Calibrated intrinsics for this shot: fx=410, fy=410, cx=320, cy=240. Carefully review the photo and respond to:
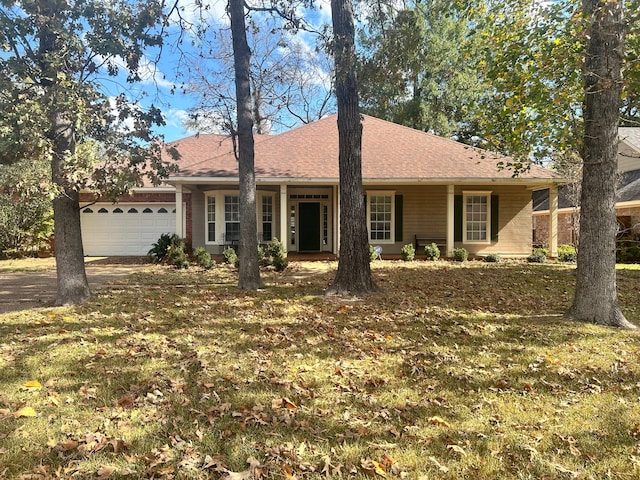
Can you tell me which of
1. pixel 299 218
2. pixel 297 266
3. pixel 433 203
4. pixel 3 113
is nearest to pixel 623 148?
pixel 433 203

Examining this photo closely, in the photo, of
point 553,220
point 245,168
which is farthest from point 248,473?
point 553,220

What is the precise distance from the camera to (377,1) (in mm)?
8844

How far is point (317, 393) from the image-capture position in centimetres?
359

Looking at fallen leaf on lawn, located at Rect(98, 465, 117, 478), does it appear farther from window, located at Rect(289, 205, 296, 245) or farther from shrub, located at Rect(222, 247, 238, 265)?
window, located at Rect(289, 205, 296, 245)

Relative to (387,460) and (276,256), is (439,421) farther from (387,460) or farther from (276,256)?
(276,256)

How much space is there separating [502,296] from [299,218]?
9.68 m

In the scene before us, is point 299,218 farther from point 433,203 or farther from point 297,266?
point 433,203

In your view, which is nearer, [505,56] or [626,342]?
[626,342]

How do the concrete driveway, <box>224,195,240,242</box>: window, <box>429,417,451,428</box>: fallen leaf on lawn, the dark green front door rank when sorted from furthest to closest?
1. the dark green front door
2. <box>224,195,240,242</box>: window
3. the concrete driveway
4. <box>429,417,451,428</box>: fallen leaf on lawn

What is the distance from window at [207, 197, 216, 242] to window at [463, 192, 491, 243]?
379 inches

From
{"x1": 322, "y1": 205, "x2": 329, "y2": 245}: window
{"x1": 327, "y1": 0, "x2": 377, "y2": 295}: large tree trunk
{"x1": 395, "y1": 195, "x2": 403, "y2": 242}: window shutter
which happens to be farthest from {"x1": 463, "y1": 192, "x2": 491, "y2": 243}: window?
{"x1": 327, "y1": 0, "x2": 377, "y2": 295}: large tree trunk

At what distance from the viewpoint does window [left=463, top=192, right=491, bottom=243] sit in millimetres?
15906

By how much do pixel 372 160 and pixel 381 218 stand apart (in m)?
2.25

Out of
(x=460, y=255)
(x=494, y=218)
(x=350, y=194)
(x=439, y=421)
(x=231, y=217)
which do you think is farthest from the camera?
(x=494, y=218)
